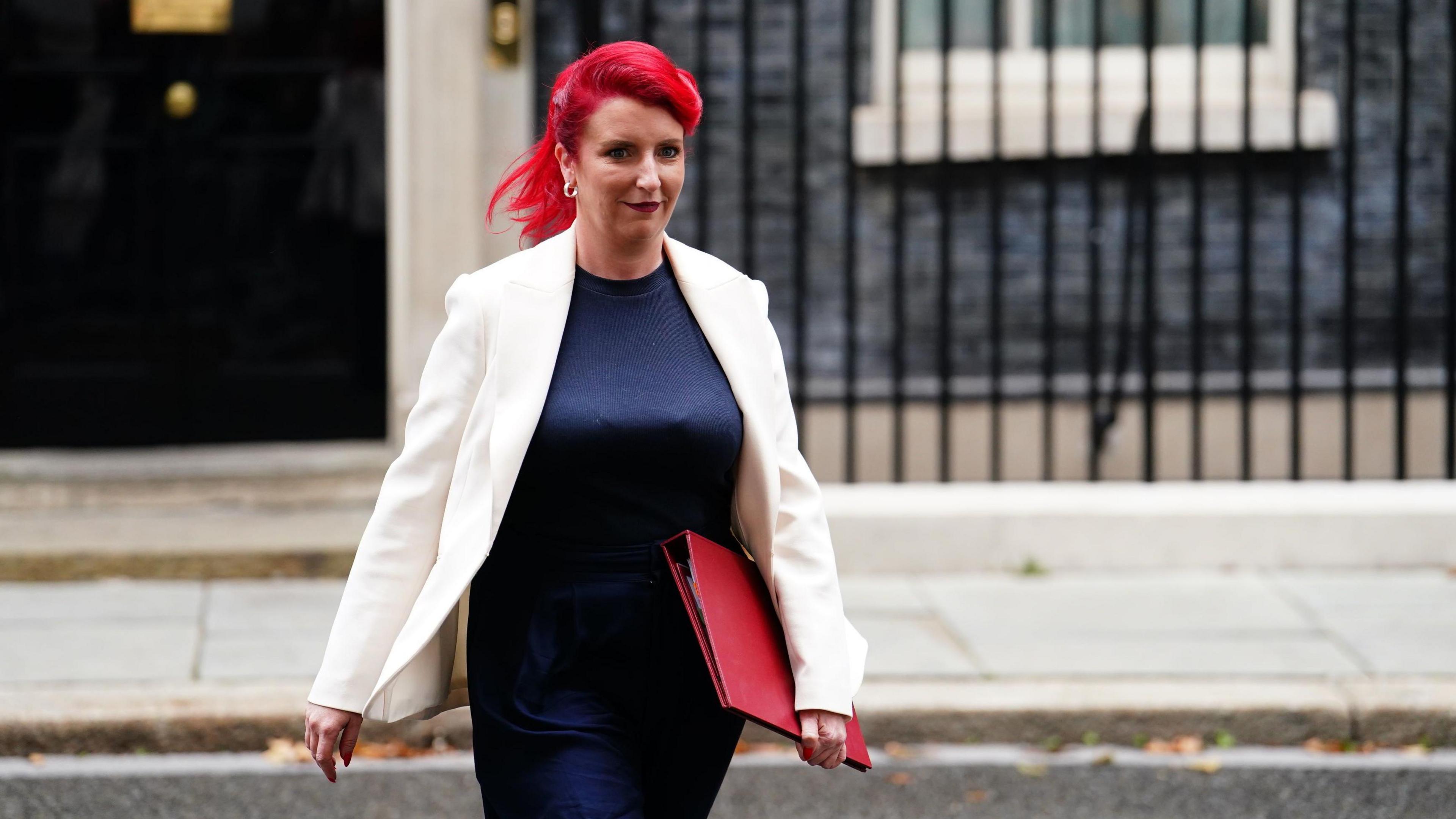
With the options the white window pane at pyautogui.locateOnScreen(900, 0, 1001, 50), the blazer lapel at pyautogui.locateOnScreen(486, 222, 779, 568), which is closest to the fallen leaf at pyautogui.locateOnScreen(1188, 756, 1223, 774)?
the blazer lapel at pyautogui.locateOnScreen(486, 222, 779, 568)

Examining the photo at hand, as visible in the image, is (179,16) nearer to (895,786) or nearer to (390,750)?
(390,750)

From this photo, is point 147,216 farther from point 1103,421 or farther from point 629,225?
point 629,225

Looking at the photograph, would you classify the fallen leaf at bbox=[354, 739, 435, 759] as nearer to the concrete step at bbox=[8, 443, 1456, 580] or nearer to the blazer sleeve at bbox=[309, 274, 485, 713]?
the concrete step at bbox=[8, 443, 1456, 580]

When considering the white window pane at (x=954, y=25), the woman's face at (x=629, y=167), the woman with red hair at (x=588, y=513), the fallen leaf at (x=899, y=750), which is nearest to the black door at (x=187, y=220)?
the white window pane at (x=954, y=25)

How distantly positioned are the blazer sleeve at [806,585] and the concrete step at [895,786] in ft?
6.96

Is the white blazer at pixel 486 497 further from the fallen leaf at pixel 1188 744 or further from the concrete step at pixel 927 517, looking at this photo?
the concrete step at pixel 927 517

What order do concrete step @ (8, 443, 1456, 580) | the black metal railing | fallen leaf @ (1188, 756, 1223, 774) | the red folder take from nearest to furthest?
the red folder → fallen leaf @ (1188, 756, 1223, 774) → concrete step @ (8, 443, 1456, 580) → the black metal railing

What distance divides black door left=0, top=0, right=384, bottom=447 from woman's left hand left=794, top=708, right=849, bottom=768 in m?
5.17

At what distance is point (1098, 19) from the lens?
7.53m

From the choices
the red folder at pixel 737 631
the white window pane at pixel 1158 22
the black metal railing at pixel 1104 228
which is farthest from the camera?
the white window pane at pixel 1158 22

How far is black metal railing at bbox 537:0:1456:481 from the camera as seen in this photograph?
7758mm

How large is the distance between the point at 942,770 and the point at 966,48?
3738mm

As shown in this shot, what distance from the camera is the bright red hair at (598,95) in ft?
9.44

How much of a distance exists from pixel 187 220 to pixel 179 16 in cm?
81
